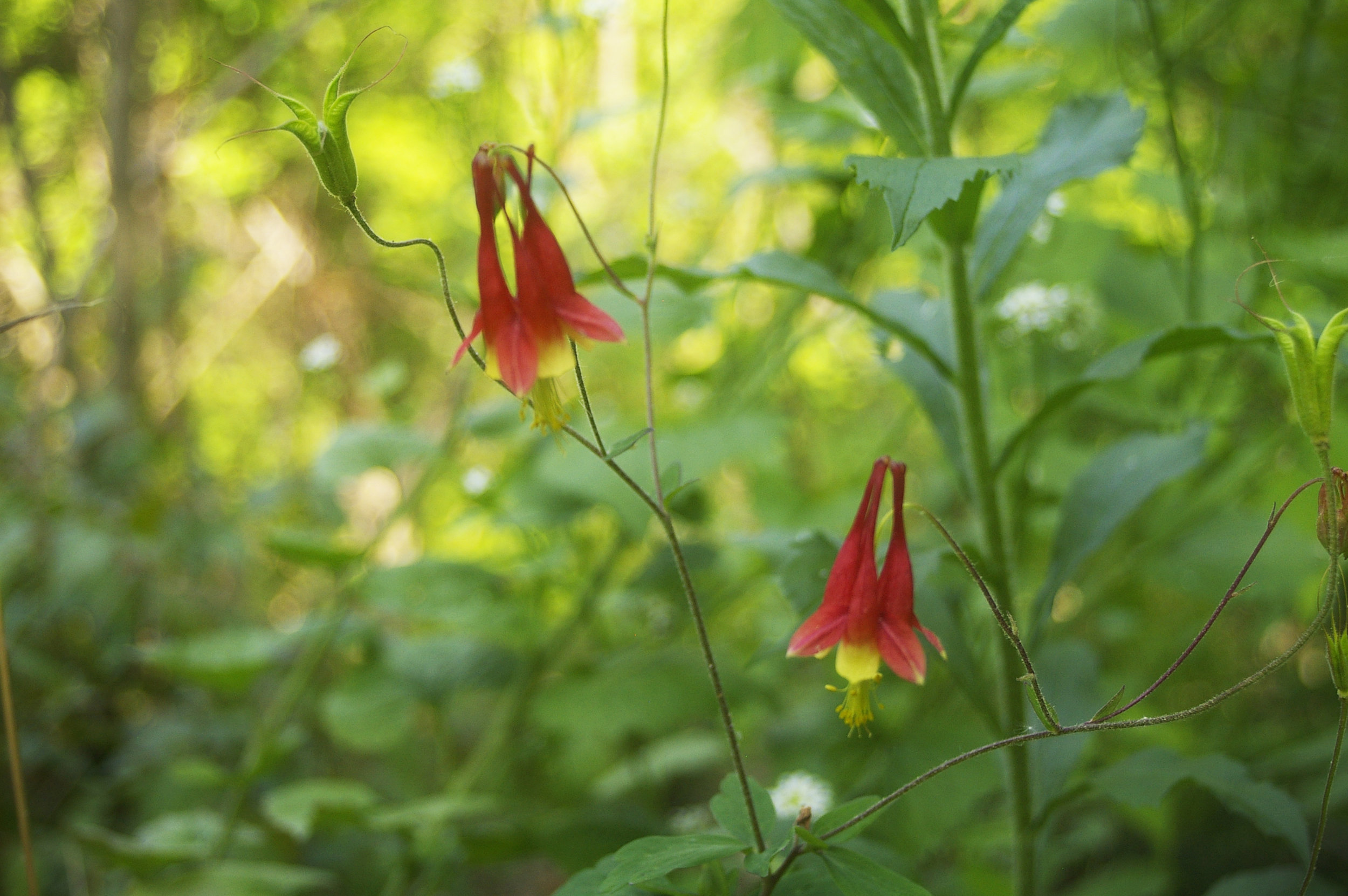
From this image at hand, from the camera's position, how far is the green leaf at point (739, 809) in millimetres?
554

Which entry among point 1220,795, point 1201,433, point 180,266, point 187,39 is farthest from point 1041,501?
point 187,39

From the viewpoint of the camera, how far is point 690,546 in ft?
3.65

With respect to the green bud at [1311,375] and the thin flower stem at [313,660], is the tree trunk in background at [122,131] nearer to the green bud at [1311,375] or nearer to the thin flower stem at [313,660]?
the thin flower stem at [313,660]

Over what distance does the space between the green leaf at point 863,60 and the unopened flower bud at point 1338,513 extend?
0.34 meters

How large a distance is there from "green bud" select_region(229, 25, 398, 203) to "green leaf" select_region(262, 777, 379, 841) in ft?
2.33

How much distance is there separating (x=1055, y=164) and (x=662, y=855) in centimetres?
59

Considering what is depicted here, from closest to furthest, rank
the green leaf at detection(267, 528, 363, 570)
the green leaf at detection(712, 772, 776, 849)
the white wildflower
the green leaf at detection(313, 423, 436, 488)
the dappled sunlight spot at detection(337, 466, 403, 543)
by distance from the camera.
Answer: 1. the green leaf at detection(712, 772, 776, 849)
2. the green leaf at detection(267, 528, 363, 570)
3. the green leaf at detection(313, 423, 436, 488)
4. the white wildflower
5. the dappled sunlight spot at detection(337, 466, 403, 543)

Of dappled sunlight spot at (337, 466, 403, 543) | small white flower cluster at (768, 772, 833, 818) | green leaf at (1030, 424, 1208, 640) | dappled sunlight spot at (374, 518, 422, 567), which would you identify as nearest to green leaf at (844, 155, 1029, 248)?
green leaf at (1030, 424, 1208, 640)

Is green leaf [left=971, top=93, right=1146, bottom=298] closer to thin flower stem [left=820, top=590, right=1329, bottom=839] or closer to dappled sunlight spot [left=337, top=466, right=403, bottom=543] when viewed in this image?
thin flower stem [left=820, top=590, right=1329, bottom=839]

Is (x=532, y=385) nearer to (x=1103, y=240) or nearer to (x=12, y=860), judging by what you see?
(x=1103, y=240)

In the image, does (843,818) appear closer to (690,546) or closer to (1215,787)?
(1215,787)

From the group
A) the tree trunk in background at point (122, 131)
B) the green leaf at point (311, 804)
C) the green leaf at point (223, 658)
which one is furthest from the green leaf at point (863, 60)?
the tree trunk in background at point (122, 131)

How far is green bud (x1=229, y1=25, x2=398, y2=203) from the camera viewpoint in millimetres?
439

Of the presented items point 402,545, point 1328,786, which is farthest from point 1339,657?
point 402,545
